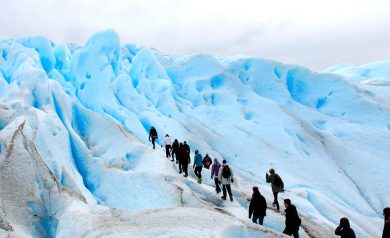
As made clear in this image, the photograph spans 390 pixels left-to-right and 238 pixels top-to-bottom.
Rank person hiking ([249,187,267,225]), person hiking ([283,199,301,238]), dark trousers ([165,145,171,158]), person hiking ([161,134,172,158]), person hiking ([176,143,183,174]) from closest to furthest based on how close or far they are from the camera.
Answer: person hiking ([283,199,301,238])
person hiking ([249,187,267,225])
person hiking ([176,143,183,174])
person hiking ([161,134,172,158])
dark trousers ([165,145,171,158])

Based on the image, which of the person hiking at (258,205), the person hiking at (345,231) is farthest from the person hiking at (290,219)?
the person hiking at (345,231)

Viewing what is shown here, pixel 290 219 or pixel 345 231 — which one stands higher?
pixel 345 231

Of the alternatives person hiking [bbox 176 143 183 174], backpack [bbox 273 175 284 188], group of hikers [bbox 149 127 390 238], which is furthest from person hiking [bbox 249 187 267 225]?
person hiking [bbox 176 143 183 174]

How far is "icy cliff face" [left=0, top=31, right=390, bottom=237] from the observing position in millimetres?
12195

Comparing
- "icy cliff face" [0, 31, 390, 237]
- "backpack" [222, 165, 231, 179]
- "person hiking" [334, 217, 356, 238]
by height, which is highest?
"person hiking" [334, 217, 356, 238]

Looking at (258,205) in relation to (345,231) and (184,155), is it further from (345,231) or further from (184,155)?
(184,155)

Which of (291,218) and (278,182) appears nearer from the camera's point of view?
(291,218)

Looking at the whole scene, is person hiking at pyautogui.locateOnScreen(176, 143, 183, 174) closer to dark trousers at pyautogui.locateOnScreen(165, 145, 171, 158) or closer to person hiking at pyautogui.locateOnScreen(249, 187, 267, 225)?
Answer: dark trousers at pyautogui.locateOnScreen(165, 145, 171, 158)

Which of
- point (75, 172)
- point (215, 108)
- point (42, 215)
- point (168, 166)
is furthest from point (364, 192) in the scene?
point (42, 215)

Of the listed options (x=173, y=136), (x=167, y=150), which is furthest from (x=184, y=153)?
(x=173, y=136)

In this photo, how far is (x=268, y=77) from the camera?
140 feet

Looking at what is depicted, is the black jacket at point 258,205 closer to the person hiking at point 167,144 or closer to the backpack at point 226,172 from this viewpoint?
the backpack at point 226,172

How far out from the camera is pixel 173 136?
103 ft

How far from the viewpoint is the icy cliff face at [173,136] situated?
12.2 m
